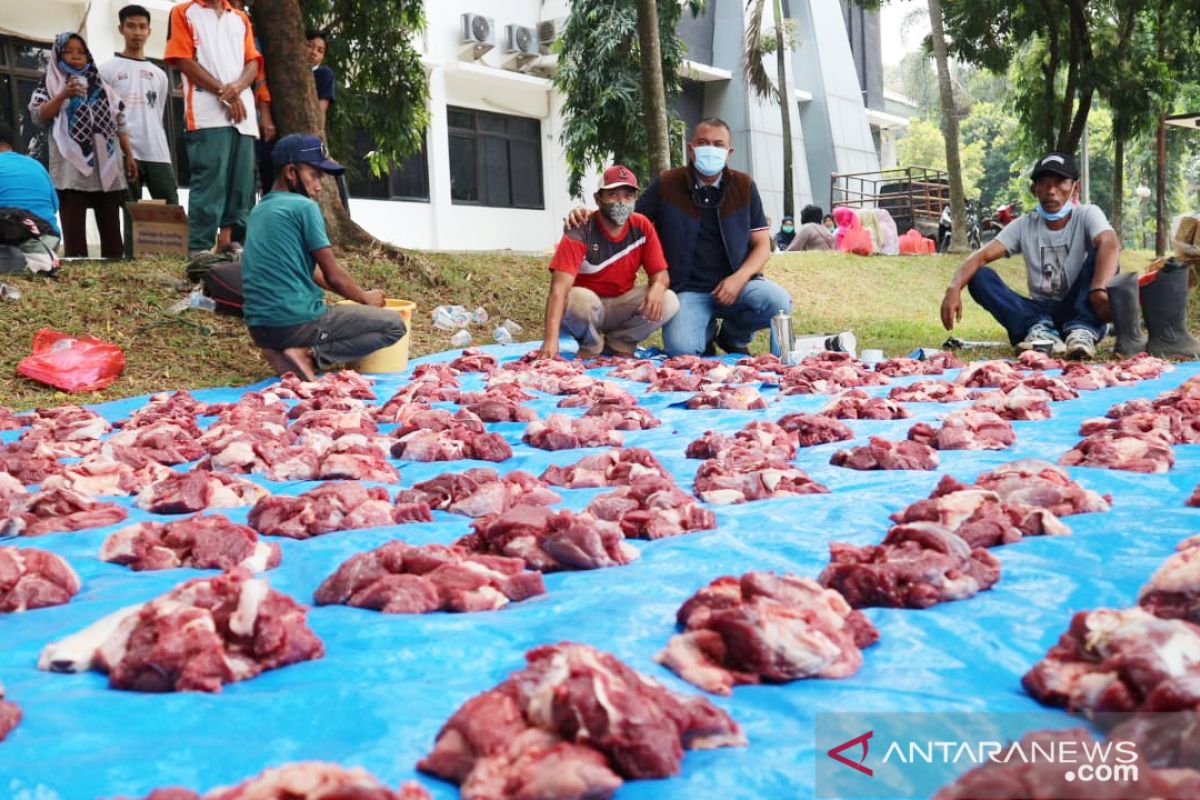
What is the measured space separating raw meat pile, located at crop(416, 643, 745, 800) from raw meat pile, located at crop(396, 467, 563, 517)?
1.78 m

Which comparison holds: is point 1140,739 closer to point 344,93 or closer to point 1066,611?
point 1066,611

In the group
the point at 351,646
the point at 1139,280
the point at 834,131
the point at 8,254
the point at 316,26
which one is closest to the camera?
the point at 351,646

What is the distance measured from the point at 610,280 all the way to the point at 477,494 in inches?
194

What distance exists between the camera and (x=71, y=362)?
775 centimetres

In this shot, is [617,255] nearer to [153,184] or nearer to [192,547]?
[153,184]

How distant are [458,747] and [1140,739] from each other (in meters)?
1.04

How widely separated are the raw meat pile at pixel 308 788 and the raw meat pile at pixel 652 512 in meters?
1.71

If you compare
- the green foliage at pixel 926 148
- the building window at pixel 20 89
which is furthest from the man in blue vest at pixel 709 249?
the green foliage at pixel 926 148

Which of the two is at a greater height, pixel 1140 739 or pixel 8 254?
pixel 8 254

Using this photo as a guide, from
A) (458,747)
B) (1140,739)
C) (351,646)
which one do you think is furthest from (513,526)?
(1140,739)

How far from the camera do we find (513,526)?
9.76 ft

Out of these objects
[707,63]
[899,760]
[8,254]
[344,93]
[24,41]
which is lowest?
[899,760]

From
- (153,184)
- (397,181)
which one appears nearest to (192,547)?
(153,184)

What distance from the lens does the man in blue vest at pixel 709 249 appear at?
865 cm
